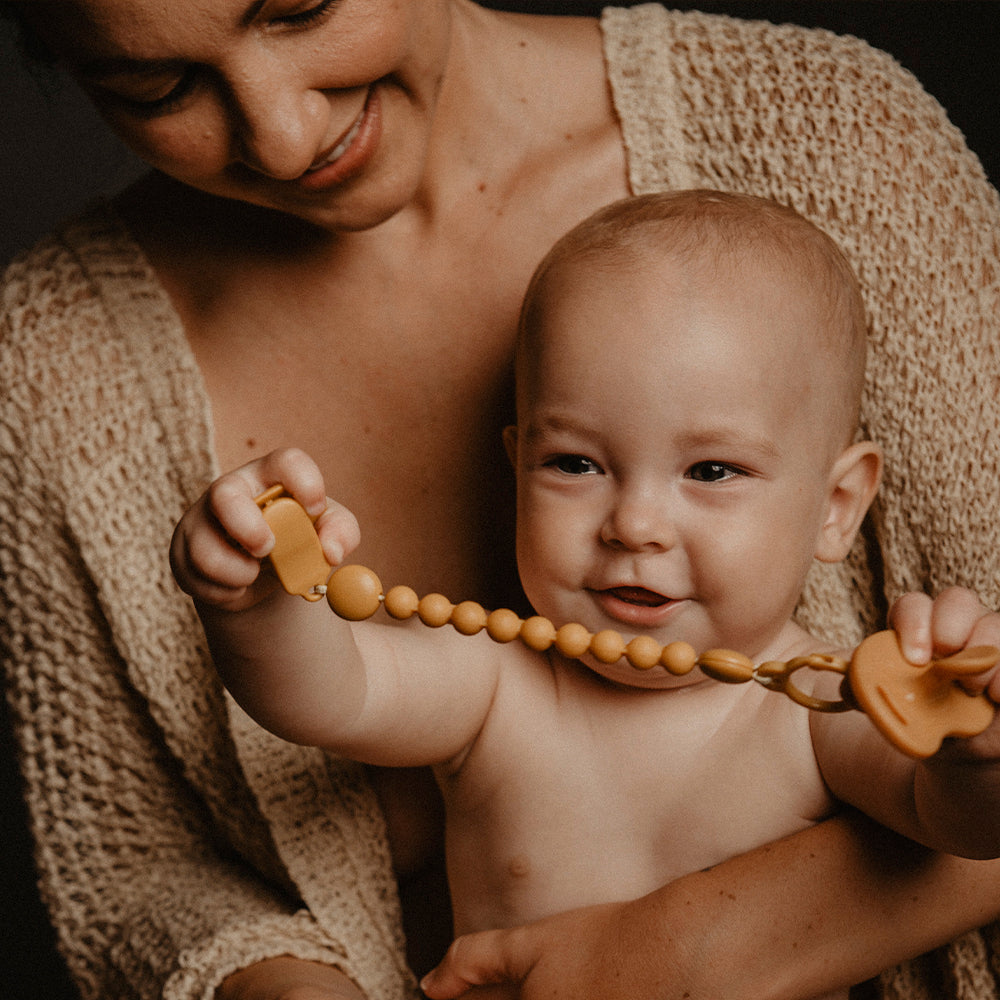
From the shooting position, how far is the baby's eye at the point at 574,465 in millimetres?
963

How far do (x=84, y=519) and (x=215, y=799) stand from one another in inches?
13.2

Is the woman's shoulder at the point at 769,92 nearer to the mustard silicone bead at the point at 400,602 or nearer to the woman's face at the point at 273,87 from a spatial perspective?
the woman's face at the point at 273,87

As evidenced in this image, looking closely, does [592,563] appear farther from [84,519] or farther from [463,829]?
[84,519]

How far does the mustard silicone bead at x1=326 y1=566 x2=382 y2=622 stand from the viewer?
2.39 ft

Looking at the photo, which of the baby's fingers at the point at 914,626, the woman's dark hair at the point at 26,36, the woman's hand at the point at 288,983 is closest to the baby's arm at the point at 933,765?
the baby's fingers at the point at 914,626

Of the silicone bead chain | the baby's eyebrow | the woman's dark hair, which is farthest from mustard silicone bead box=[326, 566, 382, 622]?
the woman's dark hair

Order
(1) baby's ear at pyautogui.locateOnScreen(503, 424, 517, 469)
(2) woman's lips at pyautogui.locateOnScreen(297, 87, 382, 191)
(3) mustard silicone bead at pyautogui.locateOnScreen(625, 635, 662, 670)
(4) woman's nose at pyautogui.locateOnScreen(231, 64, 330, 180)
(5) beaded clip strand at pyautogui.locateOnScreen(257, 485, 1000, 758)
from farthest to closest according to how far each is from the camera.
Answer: (1) baby's ear at pyautogui.locateOnScreen(503, 424, 517, 469)
(2) woman's lips at pyautogui.locateOnScreen(297, 87, 382, 191)
(4) woman's nose at pyautogui.locateOnScreen(231, 64, 330, 180)
(3) mustard silicone bead at pyautogui.locateOnScreen(625, 635, 662, 670)
(5) beaded clip strand at pyautogui.locateOnScreen(257, 485, 1000, 758)

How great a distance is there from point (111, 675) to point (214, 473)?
0.86 ft

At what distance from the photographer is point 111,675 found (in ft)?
3.99

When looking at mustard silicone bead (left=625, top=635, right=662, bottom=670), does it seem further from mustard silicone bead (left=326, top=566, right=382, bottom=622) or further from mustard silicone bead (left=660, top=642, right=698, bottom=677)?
mustard silicone bead (left=326, top=566, right=382, bottom=622)

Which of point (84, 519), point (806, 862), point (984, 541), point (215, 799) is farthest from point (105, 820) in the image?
point (984, 541)

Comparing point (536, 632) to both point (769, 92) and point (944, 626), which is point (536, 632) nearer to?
point (944, 626)

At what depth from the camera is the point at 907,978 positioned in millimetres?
1159

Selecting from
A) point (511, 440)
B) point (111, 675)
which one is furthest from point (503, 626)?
point (111, 675)
